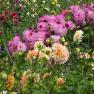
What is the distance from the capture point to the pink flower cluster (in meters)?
3.68

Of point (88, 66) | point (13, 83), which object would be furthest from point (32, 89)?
point (88, 66)

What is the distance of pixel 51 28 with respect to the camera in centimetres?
406

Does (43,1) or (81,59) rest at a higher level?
(43,1)

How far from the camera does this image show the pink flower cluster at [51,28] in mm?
3684

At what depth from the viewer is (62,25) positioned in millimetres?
4078

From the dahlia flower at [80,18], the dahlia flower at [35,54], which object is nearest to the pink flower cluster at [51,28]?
the dahlia flower at [80,18]

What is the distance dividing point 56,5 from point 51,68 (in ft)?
16.2

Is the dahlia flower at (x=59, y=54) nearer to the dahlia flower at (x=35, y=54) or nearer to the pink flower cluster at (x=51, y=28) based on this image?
the dahlia flower at (x=35, y=54)

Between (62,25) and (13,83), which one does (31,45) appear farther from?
(13,83)

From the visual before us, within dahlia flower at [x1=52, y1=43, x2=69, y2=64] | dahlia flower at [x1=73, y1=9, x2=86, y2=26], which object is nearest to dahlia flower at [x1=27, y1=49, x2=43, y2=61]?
dahlia flower at [x1=52, y1=43, x2=69, y2=64]

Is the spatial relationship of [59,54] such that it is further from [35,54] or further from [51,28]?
[51,28]

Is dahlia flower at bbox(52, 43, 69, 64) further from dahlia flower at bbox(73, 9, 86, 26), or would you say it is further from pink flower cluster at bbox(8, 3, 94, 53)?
dahlia flower at bbox(73, 9, 86, 26)

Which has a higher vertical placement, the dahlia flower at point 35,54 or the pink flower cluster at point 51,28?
the pink flower cluster at point 51,28

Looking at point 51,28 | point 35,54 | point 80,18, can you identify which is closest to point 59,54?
point 35,54
